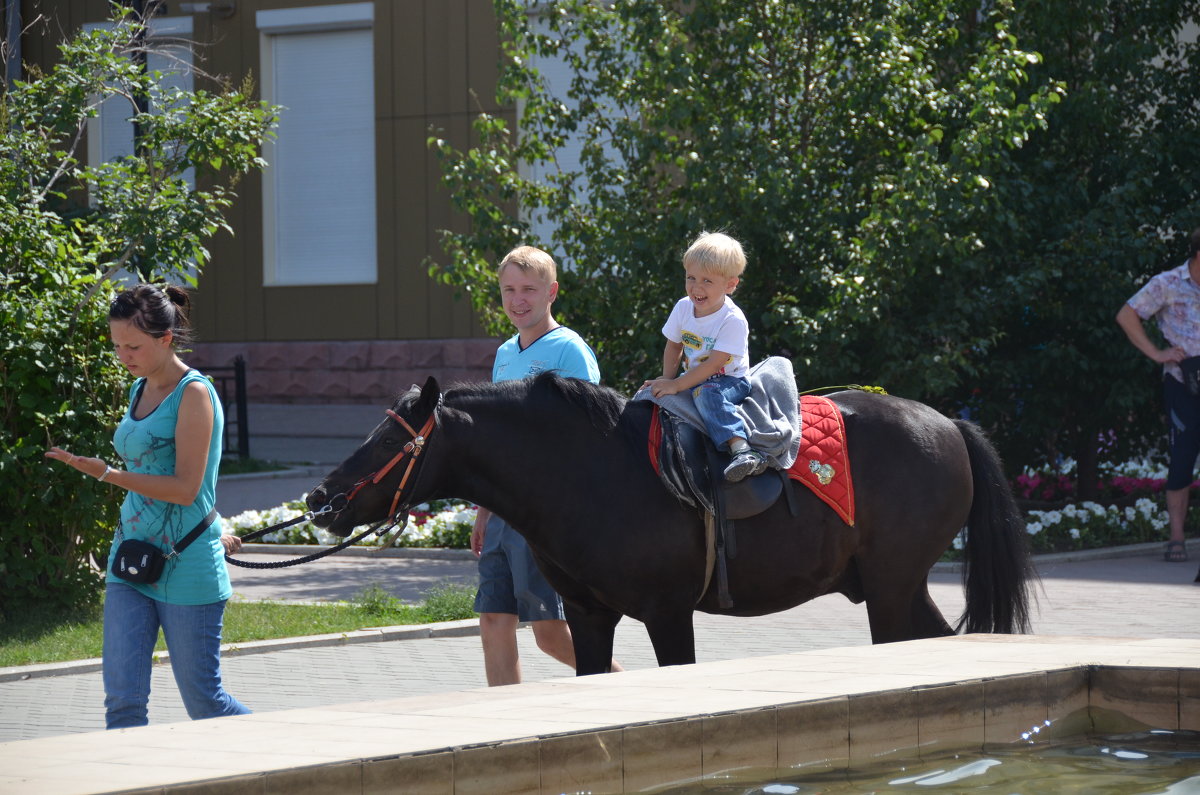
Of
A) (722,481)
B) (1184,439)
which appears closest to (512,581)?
(722,481)

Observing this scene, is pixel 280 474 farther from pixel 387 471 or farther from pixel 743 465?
pixel 743 465

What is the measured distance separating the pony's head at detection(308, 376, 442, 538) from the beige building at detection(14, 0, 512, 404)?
19.2 m

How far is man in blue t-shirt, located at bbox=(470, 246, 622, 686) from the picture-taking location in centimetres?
658

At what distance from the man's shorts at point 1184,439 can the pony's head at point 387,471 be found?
27.1ft

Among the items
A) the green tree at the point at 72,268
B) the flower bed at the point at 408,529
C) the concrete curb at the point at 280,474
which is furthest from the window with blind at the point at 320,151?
the green tree at the point at 72,268

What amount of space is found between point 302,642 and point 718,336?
14.1 ft

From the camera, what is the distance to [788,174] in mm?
13766

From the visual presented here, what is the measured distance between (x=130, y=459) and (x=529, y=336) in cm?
175

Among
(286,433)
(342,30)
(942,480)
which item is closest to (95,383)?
(942,480)

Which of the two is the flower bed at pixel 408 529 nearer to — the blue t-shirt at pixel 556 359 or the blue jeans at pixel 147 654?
the blue t-shirt at pixel 556 359

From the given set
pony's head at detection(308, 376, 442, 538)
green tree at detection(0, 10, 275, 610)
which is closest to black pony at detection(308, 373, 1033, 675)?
pony's head at detection(308, 376, 442, 538)

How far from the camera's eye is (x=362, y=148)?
88.4 ft

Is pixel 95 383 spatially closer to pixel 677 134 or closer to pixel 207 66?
pixel 677 134

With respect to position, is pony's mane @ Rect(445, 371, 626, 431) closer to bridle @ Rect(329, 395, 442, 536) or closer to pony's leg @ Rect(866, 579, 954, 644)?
bridle @ Rect(329, 395, 442, 536)
